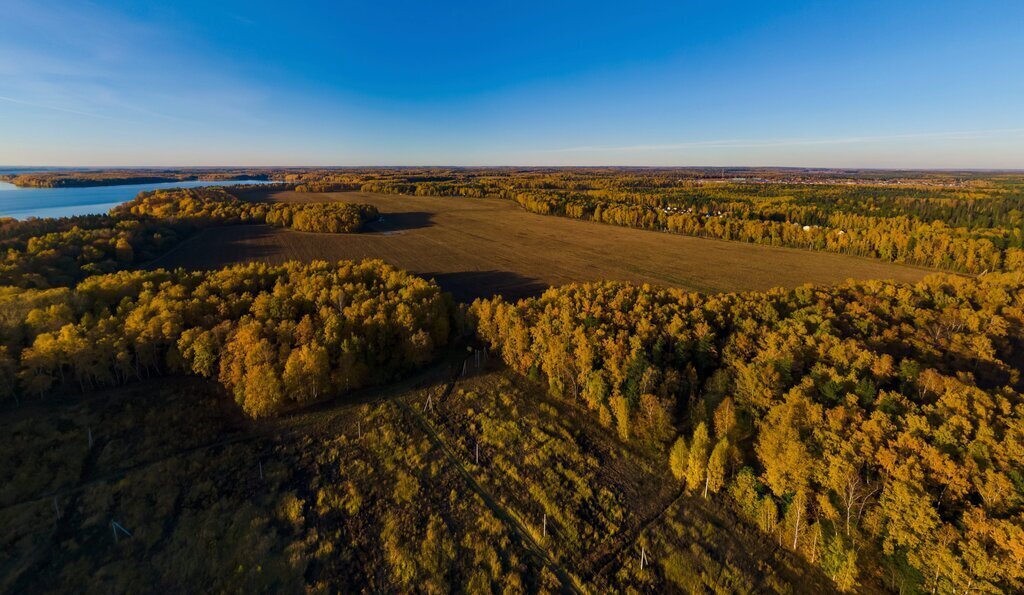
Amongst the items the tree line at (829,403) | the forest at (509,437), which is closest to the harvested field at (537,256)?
the forest at (509,437)

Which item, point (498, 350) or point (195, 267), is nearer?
point (498, 350)

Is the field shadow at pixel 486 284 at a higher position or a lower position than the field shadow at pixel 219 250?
lower

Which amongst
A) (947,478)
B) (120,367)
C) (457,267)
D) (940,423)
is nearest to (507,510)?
(947,478)

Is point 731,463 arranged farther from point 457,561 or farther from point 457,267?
point 457,267

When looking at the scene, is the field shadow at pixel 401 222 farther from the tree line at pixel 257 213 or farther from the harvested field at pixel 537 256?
the tree line at pixel 257 213

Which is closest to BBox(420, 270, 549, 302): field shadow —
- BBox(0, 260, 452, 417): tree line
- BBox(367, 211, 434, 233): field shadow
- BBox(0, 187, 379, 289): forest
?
BBox(0, 260, 452, 417): tree line

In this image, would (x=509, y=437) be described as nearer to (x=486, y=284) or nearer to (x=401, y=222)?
(x=486, y=284)
